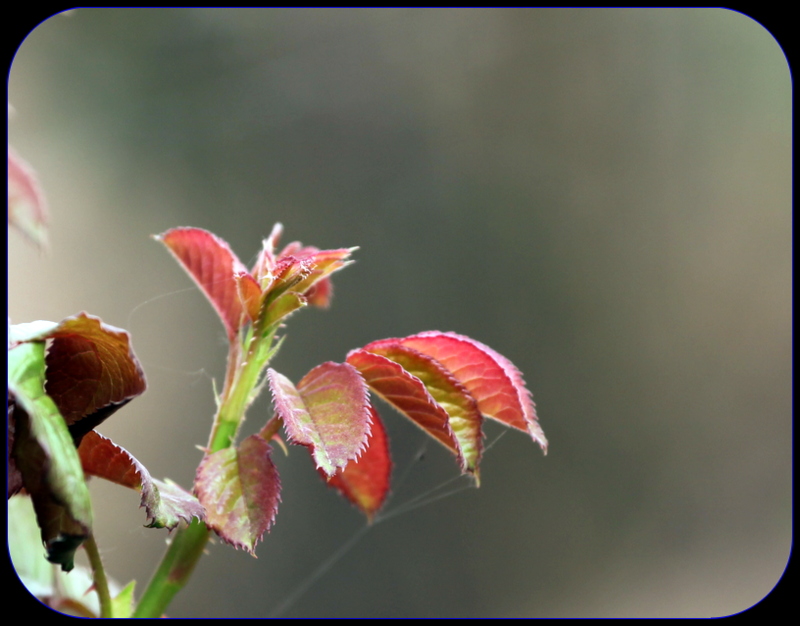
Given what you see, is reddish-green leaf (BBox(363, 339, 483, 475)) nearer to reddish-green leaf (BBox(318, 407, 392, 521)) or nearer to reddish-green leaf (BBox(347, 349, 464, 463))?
reddish-green leaf (BBox(347, 349, 464, 463))

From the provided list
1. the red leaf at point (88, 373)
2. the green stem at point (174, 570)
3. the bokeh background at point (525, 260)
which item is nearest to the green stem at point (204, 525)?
the green stem at point (174, 570)

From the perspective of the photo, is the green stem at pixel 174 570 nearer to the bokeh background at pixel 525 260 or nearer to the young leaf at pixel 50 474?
the young leaf at pixel 50 474

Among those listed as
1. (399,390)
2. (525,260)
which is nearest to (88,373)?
(399,390)

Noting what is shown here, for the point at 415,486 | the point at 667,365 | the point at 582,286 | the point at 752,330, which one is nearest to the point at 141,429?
the point at 415,486

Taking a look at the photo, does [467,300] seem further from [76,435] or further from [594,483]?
[76,435]

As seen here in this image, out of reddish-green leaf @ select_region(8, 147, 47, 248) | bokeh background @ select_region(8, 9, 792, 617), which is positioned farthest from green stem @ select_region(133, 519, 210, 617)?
bokeh background @ select_region(8, 9, 792, 617)

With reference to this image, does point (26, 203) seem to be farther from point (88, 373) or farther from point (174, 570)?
point (174, 570)
